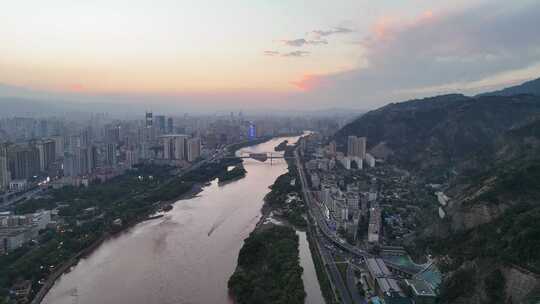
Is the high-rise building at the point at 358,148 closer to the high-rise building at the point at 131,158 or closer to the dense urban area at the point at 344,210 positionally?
the dense urban area at the point at 344,210

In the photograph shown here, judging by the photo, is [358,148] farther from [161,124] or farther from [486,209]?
[161,124]

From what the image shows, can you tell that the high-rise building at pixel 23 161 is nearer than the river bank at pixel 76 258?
No

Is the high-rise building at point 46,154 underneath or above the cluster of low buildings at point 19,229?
above

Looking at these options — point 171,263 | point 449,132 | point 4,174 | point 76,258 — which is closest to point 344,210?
point 171,263

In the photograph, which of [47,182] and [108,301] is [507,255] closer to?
[108,301]

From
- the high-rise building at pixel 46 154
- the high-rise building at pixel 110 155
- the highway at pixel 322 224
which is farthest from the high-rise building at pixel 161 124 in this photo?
the highway at pixel 322 224
